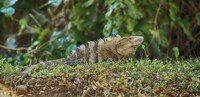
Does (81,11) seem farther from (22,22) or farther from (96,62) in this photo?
(96,62)

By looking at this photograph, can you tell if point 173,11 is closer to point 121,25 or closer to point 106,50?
point 121,25

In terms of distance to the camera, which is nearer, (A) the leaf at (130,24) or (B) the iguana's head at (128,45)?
(B) the iguana's head at (128,45)

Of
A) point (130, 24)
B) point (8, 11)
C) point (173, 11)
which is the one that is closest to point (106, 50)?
point (130, 24)

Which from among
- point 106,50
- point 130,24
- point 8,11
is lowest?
point 106,50

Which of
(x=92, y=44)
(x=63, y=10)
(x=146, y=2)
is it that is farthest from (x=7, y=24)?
(x=92, y=44)

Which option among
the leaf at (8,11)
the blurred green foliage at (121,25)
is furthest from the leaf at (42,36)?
the leaf at (8,11)

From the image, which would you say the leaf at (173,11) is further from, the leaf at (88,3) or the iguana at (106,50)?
the iguana at (106,50)

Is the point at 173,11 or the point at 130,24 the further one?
the point at 173,11
